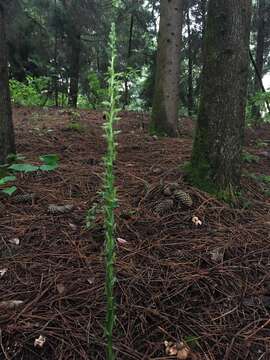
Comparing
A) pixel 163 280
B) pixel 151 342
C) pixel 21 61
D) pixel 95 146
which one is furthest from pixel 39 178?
pixel 21 61

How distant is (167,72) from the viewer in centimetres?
590

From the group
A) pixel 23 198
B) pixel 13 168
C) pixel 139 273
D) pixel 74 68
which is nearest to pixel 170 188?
pixel 139 273

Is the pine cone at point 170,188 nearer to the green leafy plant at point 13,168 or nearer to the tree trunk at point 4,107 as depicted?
Answer: the green leafy plant at point 13,168

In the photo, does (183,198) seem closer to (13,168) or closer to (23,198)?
(23,198)

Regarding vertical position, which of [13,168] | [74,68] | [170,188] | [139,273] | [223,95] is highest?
[74,68]

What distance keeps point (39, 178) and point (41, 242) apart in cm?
117

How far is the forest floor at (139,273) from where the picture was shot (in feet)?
5.62

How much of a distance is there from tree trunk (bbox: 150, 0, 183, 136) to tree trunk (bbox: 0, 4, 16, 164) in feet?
9.56

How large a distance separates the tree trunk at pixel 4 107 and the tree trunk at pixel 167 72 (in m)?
2.91

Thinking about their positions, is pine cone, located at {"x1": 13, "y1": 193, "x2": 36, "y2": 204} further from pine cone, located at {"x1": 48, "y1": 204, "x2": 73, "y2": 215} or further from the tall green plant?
the tall green plant

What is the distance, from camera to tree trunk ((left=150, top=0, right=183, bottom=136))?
227 inches

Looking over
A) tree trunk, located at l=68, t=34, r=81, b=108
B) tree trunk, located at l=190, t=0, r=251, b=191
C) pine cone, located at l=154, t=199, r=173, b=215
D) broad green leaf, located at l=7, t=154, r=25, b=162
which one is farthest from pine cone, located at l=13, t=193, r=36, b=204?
tree trunk, located at l=68, t=34, r=81, b=108

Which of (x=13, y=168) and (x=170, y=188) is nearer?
(x=170, y=188)

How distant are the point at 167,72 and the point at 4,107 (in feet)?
10.6
